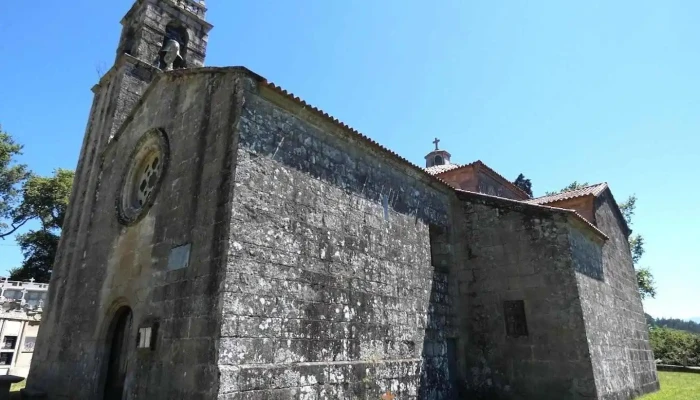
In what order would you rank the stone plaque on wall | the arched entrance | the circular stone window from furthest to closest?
the circular stone window, the arched entrance, the stone plaque on wall

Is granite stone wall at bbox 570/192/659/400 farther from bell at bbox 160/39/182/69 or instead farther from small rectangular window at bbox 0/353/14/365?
small rectangular window at bbox 0/353/14/365

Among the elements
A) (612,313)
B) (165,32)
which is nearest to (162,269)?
(165,32)

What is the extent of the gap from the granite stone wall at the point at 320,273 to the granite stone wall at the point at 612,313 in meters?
2.79

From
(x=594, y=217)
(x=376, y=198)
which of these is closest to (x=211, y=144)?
(x=376, y=198)

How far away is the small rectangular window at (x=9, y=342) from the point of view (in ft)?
50.9

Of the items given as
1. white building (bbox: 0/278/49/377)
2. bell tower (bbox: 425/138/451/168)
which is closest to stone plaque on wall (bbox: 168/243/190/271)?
white building (bbox: 0/278/49/377)

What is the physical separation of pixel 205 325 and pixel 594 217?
985cm

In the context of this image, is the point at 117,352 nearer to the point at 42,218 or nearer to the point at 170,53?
the point at 170,53

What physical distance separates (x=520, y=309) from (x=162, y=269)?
6678mm

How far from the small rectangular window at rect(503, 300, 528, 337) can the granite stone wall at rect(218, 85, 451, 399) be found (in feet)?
3.85

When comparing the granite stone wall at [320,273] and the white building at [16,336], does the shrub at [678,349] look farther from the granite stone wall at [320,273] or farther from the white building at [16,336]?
the white building at [16,336]

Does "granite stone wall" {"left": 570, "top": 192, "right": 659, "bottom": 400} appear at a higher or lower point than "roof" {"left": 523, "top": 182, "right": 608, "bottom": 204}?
lower

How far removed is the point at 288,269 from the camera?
5.92 m

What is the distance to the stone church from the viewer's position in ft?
18.1
